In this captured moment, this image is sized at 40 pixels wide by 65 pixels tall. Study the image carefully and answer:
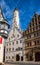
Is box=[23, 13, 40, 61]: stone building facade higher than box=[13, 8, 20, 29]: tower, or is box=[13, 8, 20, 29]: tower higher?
box=[13, 8, 20, 29]: tower

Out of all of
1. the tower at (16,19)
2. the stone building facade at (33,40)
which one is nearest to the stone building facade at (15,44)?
the tower at (16,19)

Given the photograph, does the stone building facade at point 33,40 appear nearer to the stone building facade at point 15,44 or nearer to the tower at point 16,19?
the stone building facade at point 15,44

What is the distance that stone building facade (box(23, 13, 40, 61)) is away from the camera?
41562mm

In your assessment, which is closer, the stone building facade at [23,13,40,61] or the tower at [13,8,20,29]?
the stone building facade at [23,13,40,61]

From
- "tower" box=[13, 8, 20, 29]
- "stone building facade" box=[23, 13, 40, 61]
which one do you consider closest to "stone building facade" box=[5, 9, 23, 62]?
"tower" box=[13, 8, 20, 29]

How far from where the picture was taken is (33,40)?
42656 mm

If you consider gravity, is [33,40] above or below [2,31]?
below

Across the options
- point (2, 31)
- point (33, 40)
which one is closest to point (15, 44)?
point (33, 40)

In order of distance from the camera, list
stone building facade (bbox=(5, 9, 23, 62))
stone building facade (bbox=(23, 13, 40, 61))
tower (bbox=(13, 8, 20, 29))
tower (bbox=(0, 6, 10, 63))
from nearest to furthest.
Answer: stone building facade (bbox=(23, 13, 40, 61)) < stone building facade (bbox=(5, 9, 23, 62)) < tower (bbox=(13, 8, 20, 29)) < tower (bbox=(0, 6, 10, 63))

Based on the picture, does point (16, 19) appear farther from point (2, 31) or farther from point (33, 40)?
point (33, 40)

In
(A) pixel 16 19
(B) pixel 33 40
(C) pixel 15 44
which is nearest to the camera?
(B) pixel 33 40

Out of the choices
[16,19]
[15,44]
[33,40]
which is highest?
[16,19]

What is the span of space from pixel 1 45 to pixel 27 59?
12.8 meters

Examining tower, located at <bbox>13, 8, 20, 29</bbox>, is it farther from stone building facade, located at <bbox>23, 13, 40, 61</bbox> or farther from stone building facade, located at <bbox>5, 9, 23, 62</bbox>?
stone building facade, located at <bbox>23, 13, 40, 61</bbox>
